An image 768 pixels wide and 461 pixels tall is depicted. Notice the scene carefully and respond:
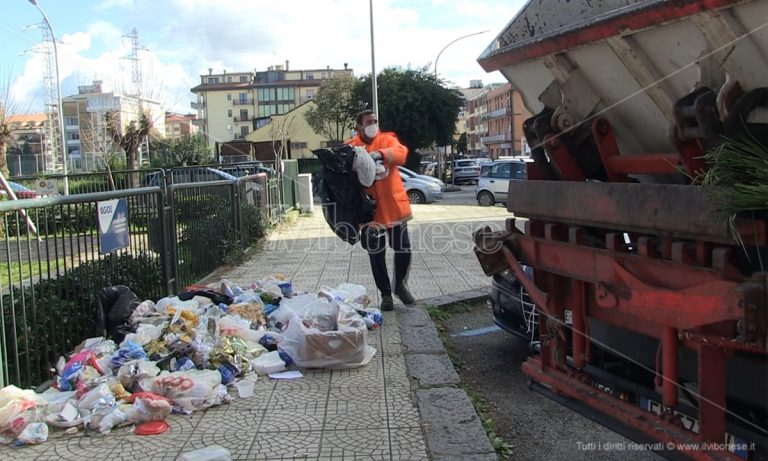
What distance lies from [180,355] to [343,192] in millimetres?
2163

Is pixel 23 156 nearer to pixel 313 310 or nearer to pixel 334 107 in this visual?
pixel 334 107

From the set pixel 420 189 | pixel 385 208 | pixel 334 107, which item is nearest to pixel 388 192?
pixel 385 208

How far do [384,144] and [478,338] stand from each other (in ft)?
6.65

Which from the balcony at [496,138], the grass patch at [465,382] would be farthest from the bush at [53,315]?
the balcony at [496,138]

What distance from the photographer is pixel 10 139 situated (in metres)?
21.1

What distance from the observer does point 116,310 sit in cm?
509

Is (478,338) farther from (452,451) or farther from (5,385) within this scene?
(5,385)

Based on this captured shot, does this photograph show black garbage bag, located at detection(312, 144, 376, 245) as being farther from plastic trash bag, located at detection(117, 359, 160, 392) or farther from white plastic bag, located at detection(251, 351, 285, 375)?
plastic trash bag, located at detection(117, 359, 160, 392)

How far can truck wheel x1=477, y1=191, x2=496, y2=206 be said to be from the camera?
23125mm

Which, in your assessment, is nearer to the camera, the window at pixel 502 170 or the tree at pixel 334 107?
the window at pixel 502 170

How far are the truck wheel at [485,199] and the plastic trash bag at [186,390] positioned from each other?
64.8 ft

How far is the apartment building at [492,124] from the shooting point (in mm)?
86375

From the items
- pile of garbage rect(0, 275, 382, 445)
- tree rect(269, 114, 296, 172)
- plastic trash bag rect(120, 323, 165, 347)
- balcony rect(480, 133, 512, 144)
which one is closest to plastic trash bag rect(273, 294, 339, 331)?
pile of garbage rect(0, 275, 382, 445)

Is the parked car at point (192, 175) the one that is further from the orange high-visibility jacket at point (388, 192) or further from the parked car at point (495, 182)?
the orange high-visibility jacket at point (388, 192)
